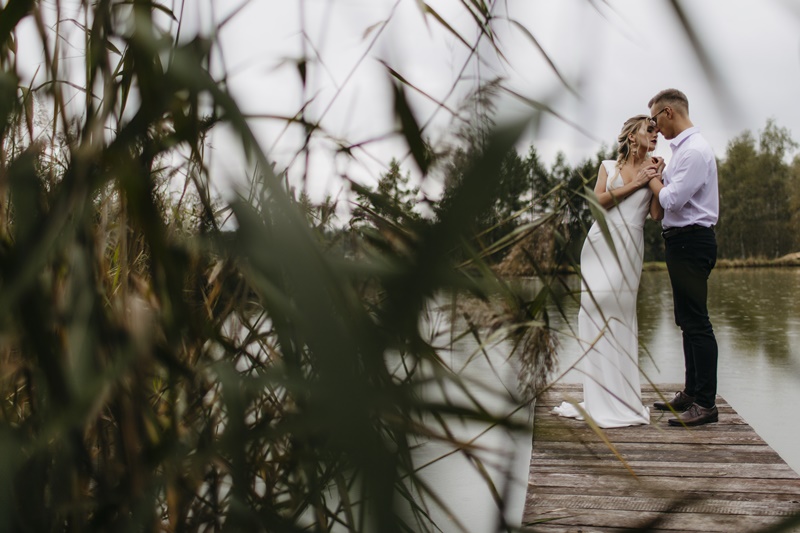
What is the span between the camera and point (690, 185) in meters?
3.20

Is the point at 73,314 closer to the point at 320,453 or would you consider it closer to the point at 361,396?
the point at 320,453

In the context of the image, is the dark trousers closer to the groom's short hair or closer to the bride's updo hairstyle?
the bride's updo hairstyle

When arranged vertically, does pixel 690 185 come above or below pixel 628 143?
below

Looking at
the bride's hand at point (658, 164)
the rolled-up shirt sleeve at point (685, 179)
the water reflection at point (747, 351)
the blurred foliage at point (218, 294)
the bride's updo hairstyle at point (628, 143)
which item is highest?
the bride's updo hairstyle at point (628, 143)

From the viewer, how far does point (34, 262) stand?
11.8 inches

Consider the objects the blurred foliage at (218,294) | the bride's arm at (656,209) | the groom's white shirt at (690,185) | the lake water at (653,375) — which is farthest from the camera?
the bride's arm at (656,209)

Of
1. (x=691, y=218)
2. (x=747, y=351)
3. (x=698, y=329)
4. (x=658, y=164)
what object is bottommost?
(x=747, y=351)

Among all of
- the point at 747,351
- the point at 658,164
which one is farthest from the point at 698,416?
the point at 747,351

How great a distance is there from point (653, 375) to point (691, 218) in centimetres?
361

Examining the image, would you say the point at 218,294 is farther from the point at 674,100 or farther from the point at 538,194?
the point at 674,100

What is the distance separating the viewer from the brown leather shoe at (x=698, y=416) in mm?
3318

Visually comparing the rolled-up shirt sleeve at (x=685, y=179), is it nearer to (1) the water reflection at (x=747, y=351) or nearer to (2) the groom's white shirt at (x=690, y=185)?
(2) the groom's white shirt at (x=690, y=185)

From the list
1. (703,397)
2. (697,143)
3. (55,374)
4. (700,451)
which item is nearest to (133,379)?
(55,374)

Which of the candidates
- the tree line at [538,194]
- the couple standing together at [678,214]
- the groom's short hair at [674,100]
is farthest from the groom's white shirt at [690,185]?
the tree line at [538,194]
